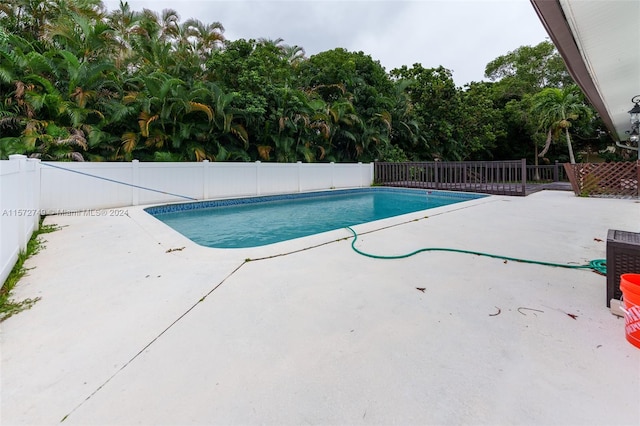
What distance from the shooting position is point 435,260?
3031 mm

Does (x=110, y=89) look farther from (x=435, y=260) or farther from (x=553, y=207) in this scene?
(x=553, y=207)

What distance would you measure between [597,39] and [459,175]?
8.08 metres

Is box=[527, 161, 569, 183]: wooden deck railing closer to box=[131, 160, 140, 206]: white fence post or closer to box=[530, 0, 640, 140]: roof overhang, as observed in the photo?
box=[530, 0, 640, 140]: roof overhang

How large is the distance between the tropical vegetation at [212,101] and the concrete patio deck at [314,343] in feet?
21.2

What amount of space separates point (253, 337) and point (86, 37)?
1118 centimetres

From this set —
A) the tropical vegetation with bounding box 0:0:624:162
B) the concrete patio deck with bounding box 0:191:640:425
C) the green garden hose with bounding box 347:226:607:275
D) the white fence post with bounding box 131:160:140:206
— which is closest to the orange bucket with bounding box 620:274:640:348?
the concrete patio deck with bounding box 0:191:640:425

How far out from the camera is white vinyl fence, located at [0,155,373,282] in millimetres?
3203

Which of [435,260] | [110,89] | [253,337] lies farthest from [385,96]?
[253,337]

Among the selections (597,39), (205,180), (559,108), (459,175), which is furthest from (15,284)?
(559,108)

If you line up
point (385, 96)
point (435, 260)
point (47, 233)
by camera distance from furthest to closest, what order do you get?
point (385, 96) → point (47, 233) → point (435, 260)

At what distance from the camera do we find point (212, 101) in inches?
356

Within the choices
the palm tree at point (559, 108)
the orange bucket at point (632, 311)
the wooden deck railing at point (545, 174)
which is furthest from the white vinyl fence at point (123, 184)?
the wooden deck railing at point (545, 174)

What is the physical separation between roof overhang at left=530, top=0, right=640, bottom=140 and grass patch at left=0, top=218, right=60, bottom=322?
15.9 ft

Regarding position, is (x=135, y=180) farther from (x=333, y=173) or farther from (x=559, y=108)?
(x=559, y=108)
